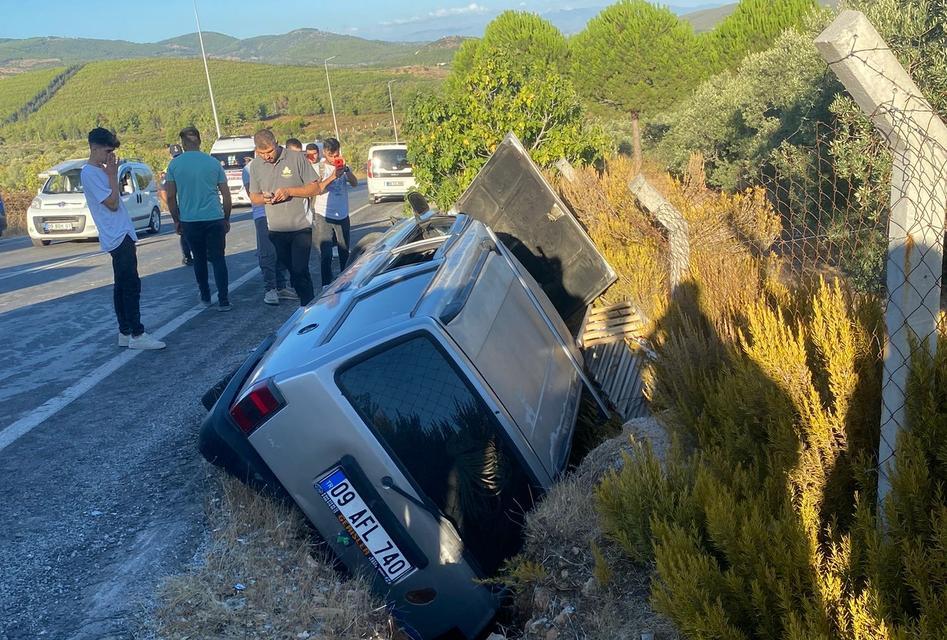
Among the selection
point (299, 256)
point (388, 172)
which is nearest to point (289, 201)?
point (299, 256)

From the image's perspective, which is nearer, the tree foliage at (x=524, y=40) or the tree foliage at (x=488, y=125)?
the tree foliage at (x=488, y=125)

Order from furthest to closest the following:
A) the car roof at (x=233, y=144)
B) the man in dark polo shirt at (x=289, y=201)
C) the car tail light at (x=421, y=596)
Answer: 1. the car roof at (x=233, y=144)
2. the man in dark polo shirt at (x=289, y=201)
3. the car tail light at (x=421, y=596)

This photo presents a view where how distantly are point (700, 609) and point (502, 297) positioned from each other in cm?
219

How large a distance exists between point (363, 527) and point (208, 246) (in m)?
6.10

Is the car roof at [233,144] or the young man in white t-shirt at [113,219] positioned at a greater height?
the car roof at [233,144]

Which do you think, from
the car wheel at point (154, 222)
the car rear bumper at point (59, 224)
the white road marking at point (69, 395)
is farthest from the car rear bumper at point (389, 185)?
the white road marking at point (69, 395)

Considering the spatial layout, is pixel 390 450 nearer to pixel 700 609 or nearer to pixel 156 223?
pixel 700 609

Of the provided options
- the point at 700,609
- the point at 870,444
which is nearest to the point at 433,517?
the point at 700,609

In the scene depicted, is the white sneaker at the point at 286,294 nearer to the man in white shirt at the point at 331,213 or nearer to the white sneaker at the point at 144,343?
the man in white shirt at the point at 331,213

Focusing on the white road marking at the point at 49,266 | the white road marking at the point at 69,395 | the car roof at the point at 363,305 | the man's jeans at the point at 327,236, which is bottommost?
the white road marking at the point at 69,395

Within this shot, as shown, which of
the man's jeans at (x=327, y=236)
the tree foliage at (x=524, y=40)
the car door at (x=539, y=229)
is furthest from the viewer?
the tree foliage at (x=524, y=40)

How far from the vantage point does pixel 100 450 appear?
17.4 feet

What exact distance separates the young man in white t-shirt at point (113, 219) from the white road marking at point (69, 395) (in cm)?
38

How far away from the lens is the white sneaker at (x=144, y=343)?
765cm
